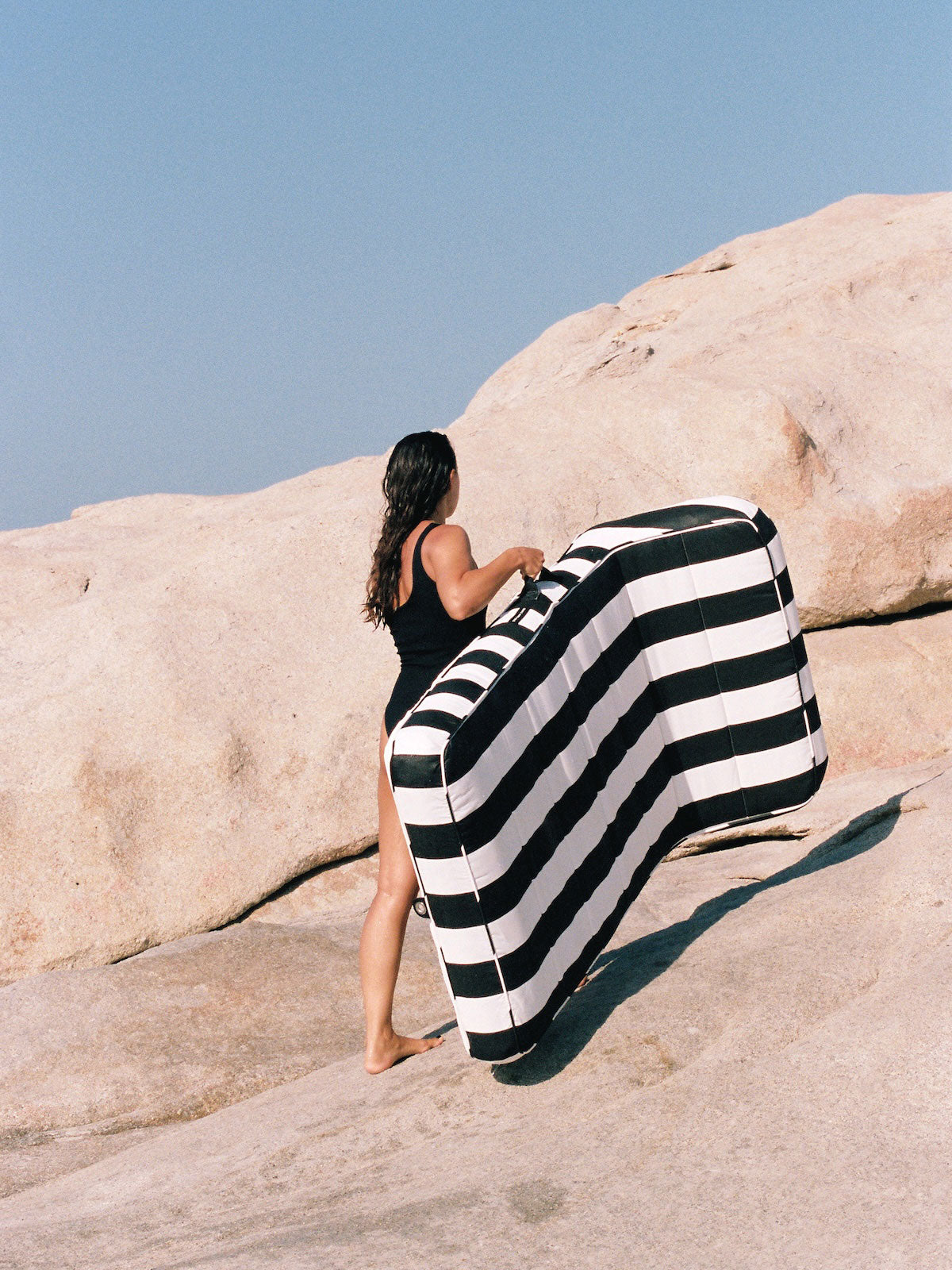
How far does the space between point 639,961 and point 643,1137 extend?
1115 mm

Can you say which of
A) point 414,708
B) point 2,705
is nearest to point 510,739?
point 414,708

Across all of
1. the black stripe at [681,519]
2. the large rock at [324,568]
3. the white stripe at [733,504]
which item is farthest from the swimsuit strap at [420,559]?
the large rock at [324,568]

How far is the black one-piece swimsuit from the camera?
3.44 metres

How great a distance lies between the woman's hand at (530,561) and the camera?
348cm

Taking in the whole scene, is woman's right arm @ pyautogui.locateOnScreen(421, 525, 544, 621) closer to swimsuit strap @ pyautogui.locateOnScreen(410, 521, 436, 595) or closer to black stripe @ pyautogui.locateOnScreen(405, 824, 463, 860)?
swimsuit strap @ pyautogui.locateOnScreen(410, 521, 436, 595)

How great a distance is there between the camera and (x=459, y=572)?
132 inches

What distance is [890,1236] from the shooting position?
212 cm

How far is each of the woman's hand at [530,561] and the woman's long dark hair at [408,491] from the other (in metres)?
0.30

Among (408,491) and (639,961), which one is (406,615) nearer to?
(408,491)

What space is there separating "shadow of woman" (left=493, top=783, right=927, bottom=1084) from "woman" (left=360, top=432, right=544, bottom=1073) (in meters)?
0.46

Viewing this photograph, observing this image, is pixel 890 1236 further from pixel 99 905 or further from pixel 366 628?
pixel 366 628

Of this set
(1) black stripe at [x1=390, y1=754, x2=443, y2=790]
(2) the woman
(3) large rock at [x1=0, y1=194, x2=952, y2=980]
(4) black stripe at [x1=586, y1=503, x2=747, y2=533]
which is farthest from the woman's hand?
(3) large rock at [x1=0, y1=194, x2=952, y2=980]

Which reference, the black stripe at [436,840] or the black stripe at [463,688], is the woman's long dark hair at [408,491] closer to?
the black stripe at [463,688]

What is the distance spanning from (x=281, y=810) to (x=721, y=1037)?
313 centimetres
